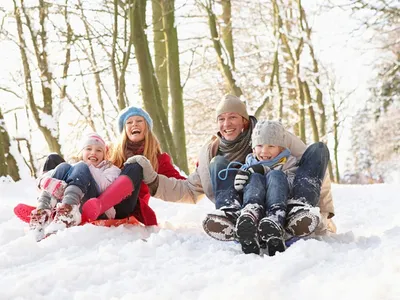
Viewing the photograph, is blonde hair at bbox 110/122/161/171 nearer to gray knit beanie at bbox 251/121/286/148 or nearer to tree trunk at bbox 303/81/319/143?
gray knit beanie at bbox 251/121/286/148

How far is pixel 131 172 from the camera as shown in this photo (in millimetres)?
3207

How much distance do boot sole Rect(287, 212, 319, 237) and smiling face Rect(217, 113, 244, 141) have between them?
0.98 m

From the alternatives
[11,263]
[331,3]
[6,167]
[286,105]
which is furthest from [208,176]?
[286,105]

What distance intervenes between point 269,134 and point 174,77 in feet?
20.2

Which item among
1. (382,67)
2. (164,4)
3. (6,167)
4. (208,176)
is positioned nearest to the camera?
(208,176)

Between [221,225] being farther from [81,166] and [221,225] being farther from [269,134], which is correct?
[81,166]

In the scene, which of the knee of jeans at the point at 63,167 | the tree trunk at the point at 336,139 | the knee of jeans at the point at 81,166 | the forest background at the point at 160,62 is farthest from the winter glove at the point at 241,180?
the tree trunk at the point at 336,139

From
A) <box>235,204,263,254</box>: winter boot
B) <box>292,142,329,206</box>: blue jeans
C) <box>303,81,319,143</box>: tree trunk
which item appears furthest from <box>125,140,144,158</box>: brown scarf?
<box>303,81,319,143</box>: tree trunk

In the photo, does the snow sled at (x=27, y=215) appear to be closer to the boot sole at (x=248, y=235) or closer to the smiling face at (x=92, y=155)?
the smiling face at (x=92, y=155)

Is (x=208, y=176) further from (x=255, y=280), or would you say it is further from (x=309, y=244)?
(x=255, y=280)

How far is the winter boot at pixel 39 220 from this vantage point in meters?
2.96

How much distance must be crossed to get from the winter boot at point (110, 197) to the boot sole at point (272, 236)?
3.25 feet

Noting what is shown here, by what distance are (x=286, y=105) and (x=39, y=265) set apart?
1736cm

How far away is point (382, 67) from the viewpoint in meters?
22.8
